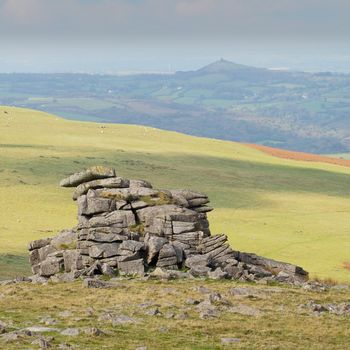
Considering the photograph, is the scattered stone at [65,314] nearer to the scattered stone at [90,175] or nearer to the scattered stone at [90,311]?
the scattered stone at [90,311]

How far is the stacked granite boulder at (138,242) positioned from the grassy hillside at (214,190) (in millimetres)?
12349

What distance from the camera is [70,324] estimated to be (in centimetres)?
4412

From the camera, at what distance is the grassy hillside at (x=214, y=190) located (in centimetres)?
9838

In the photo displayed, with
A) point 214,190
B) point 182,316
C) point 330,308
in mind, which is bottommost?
point 214,190

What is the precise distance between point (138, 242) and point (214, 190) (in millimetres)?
79005

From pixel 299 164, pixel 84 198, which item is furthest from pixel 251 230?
pixel 299 164

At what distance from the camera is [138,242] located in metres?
63.2

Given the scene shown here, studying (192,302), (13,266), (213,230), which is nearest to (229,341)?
(192,302)

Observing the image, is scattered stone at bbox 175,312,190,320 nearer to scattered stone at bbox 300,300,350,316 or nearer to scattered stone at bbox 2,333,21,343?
scattered stone at bbox 300,300,350,316

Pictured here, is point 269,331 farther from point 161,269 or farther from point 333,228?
point 333,228

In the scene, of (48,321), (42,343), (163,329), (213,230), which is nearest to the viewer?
(42,343)

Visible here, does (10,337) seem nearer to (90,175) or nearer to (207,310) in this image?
(207,310)

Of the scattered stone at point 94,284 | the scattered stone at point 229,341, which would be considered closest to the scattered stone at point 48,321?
the scattered stone at point 229,341

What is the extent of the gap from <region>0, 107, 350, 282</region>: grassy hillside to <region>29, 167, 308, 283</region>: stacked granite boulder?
486 inches
